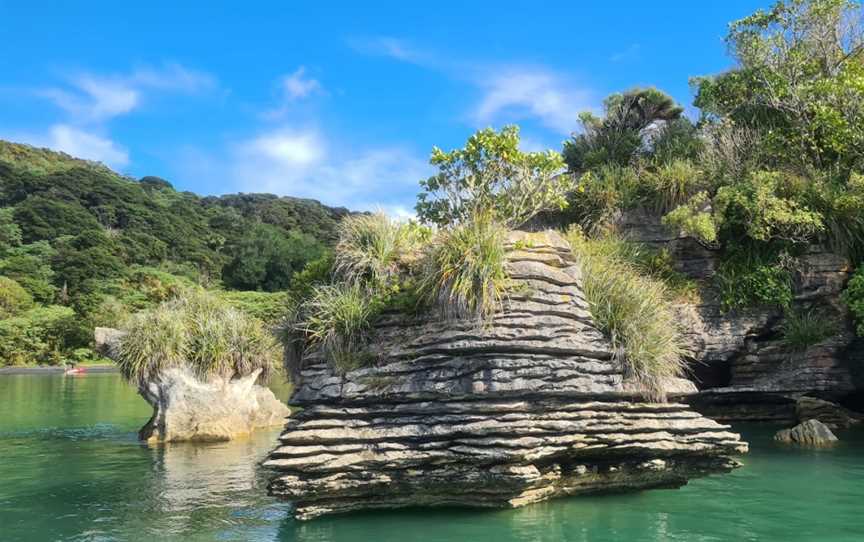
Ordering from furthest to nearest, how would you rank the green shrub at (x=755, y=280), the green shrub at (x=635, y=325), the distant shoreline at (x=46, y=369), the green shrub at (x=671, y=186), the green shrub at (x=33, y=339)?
the green shrub at (x=33, y=339) < the distant shoreline at (x=46, y=369) < the green shrub at (x=671, y=186) < the green shrub at (x=755, y=280) < the green shrub at (x=635, y=325)

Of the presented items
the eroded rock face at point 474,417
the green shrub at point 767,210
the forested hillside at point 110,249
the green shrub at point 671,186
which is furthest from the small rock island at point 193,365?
the forested hillside at point 110,249

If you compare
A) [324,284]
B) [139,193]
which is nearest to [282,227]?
[139,193]

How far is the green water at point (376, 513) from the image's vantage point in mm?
8133

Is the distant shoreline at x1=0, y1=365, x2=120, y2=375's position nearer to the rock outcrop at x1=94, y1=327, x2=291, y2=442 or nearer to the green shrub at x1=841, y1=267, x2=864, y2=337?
the rock outcrop at x1=94, y1=327, x2=291, y2=442

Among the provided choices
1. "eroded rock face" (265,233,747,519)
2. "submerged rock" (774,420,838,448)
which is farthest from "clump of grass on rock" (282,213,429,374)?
"submerged rock" (774,420,838,448)

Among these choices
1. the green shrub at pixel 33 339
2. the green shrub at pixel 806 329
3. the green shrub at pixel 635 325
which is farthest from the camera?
the green shrub at pixel 33 339

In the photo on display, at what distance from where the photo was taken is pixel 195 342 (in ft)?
52.5

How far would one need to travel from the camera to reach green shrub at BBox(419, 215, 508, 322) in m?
8.84

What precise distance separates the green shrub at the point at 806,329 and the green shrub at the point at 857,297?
0.55 meters

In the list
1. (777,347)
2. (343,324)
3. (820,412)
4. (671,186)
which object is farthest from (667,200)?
(343,324)

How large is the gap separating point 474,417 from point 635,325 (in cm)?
286

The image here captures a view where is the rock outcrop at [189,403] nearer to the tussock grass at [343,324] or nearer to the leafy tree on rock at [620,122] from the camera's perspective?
the tussock grass at [343,324]

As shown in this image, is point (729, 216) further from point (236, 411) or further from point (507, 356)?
point (236, 411)

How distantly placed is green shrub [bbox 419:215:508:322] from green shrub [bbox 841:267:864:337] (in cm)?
887
